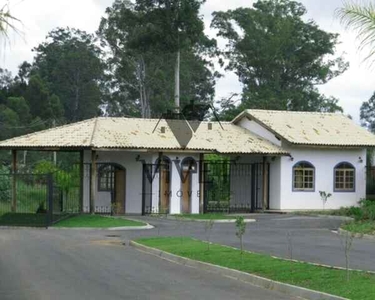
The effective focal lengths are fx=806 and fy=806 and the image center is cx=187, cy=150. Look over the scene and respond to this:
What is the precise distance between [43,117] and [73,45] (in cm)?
975

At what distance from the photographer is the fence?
106 ft

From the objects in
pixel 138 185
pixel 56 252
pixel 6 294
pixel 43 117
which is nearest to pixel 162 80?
pixel 43 117

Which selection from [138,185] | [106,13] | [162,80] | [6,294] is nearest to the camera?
[6,294]

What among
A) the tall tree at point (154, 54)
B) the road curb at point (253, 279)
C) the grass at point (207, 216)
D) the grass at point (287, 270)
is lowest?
the road curb at point (253, 279)

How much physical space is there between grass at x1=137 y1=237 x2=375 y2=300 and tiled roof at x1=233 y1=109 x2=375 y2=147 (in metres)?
20.9

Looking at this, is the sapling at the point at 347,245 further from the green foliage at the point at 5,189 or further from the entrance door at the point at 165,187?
the green foliage at the point at 5,189

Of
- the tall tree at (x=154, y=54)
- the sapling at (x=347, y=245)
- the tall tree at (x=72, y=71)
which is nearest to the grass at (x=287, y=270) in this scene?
the sapling at (x=347, y=245)

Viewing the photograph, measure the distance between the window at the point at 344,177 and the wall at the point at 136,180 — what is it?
8.08m

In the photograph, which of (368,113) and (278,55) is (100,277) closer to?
(278,55)

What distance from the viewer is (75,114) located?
8050 cm

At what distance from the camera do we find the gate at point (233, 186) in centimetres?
4084

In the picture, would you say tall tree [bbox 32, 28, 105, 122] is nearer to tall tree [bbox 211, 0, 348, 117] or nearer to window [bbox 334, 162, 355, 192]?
tall tree [bbox 211, 0, 348, 117]

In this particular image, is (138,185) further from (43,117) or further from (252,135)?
(43,117)

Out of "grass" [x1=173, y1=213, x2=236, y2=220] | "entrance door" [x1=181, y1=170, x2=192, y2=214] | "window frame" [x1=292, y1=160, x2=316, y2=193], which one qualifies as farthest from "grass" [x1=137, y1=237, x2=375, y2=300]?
"window frame" [x1=292, y1=160, x2=316, y2=193]
